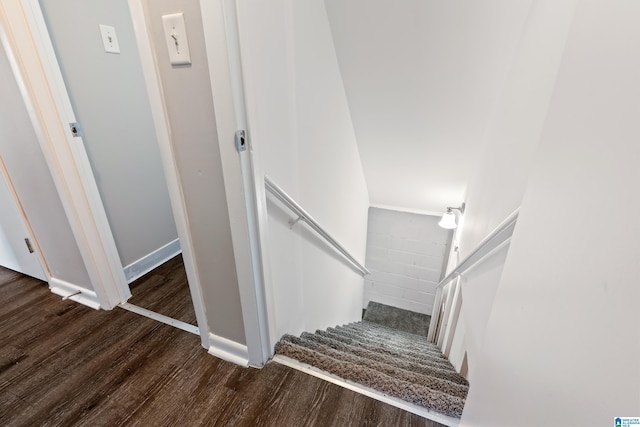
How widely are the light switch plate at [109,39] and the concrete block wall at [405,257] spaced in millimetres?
3212

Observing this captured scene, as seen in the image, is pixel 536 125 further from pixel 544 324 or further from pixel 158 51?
pixel 158 51

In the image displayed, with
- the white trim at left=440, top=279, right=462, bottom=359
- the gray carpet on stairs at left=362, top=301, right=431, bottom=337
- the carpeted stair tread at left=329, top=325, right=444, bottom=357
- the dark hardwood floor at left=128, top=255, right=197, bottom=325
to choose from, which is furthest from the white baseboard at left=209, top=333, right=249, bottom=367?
the gray carpet on stairs at left=362, top=301, right=431, bottom=337

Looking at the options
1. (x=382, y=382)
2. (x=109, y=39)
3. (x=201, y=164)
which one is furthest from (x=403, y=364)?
(x=109, y=39)

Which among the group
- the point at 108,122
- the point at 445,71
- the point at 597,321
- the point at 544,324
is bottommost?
→ the point at 544,324

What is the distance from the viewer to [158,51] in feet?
2.82

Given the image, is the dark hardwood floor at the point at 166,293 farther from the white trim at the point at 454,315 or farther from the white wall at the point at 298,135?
the white trim at the point at 454,315

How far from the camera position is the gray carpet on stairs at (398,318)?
13.2 feet

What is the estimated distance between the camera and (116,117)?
1675 millimetres

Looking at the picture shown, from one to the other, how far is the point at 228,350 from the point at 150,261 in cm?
115

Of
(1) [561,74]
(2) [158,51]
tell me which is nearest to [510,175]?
(1) [561,74]

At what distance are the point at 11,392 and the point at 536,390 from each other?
1884 mm

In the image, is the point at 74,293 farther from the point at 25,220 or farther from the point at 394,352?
the point at 394,352

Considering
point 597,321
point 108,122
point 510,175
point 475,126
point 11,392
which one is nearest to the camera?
point 597,321

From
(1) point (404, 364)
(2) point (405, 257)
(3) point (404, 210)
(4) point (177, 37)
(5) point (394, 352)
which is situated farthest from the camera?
(2) point (405, 257)
